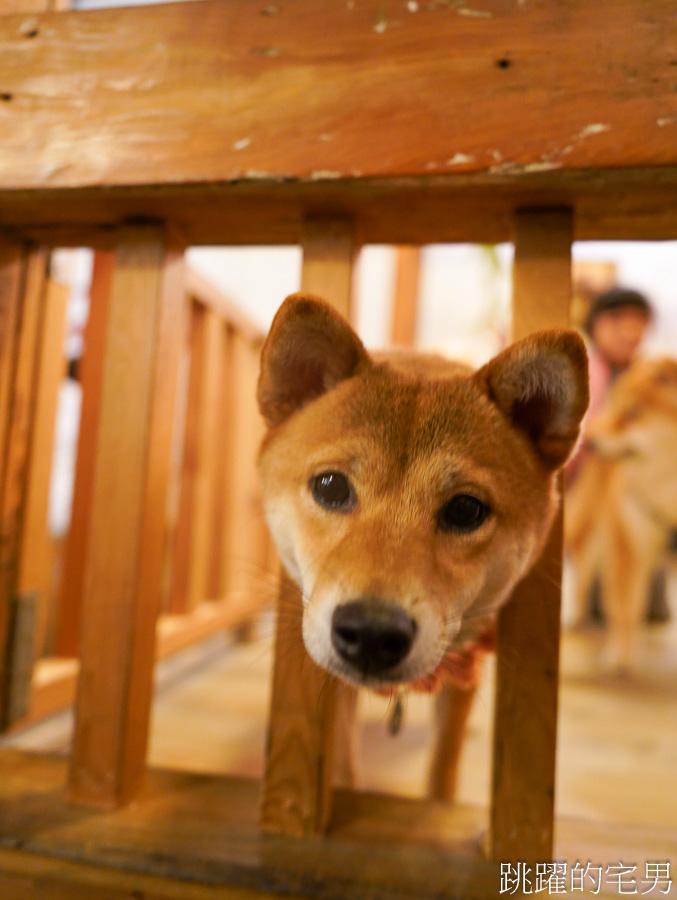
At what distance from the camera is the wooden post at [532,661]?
1.03 metres

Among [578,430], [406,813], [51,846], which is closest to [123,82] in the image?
[578,430]

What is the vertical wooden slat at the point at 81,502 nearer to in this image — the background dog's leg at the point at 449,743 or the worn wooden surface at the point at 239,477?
the worn wooden surface at the point at 239,477

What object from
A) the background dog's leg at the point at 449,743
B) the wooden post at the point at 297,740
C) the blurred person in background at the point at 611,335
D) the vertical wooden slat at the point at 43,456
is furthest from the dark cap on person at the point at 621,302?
the wooden post at the point at 297,740

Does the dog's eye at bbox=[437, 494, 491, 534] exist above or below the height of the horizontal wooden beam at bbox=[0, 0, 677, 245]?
below

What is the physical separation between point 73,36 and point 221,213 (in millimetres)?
406

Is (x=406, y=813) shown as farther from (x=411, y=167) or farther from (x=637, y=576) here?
(x=637, y=576)

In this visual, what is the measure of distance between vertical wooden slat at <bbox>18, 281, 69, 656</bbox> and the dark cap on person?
296 cm

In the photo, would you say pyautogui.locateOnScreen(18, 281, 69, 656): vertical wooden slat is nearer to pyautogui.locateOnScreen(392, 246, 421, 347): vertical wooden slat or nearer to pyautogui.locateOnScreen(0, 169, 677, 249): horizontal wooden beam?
pyautogui.locateOnScreen(0, 169, 677, 249): horizontal wooden beam

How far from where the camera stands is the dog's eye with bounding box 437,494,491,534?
101 cm

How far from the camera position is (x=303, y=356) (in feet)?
3.67

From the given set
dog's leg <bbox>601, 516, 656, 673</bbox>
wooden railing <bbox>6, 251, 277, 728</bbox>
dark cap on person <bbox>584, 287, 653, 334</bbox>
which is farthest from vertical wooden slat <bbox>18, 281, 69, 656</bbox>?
dark cap on person <bbox>584, 287, 653, 334</bbox>

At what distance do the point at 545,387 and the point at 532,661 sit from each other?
0.49 m

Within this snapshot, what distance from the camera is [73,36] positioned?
1.11 metres

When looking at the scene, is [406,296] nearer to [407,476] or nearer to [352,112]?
[352,112]
